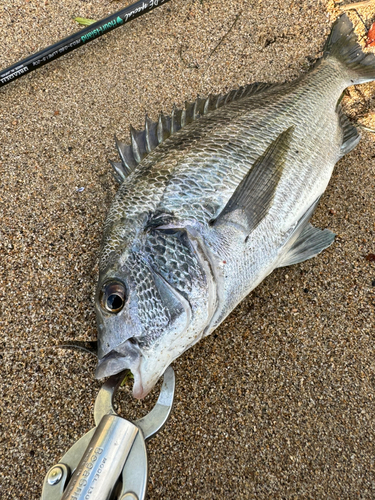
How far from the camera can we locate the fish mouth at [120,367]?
109 cm

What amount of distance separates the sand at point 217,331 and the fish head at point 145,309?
1.33ft

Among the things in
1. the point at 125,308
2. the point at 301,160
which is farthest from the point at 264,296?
the point at 125,308

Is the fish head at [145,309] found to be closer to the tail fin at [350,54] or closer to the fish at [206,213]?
the fish at [206,213]

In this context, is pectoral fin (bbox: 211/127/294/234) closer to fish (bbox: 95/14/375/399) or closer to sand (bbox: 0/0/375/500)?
fish (bbox: 95/14/375/399)

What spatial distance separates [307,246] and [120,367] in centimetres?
108

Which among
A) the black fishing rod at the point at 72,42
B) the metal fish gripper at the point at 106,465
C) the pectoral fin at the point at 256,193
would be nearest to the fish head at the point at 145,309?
the metal fish gripper at the point at 106,465

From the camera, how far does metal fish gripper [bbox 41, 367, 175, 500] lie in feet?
2.67

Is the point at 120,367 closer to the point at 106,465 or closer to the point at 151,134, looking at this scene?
the point at 106,465

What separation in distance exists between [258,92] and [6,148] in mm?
1571

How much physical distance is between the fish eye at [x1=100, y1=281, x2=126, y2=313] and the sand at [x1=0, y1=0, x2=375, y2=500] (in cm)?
43

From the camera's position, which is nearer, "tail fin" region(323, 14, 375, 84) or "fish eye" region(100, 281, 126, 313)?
"fish eye" region(100, 281, 126, 313)

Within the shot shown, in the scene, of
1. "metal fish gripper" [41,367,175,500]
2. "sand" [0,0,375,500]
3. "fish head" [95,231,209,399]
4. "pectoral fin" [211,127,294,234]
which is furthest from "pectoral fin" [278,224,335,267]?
"metal fish gripper" [41,367,175,500]

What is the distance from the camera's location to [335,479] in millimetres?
1366

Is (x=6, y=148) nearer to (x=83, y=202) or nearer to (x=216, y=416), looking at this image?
(x=83, y=202)
